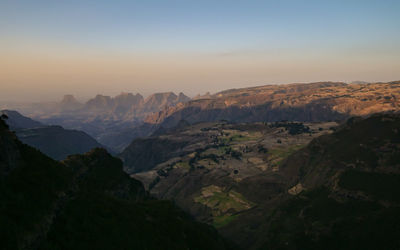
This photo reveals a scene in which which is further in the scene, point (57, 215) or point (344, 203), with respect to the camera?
point (344, 203)

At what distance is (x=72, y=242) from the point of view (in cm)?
4138

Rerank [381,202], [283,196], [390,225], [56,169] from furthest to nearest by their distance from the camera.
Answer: [283,196] < [381,202] < [390,225] < [56,169]

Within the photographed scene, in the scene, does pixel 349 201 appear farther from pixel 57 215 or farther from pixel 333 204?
pixel 57 215

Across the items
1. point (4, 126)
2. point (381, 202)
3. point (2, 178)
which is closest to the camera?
point (2, 178)

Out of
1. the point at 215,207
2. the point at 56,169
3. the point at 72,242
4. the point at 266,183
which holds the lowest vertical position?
the point at 215,207

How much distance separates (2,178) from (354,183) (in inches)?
5759

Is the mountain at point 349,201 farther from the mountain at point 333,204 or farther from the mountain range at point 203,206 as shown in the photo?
the mountain range at point 203,206

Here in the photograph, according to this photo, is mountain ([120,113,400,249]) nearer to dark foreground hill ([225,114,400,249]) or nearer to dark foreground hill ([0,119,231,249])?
dark foreground hill ([225,114,400,249])

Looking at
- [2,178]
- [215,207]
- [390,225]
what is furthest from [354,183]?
[2,178]

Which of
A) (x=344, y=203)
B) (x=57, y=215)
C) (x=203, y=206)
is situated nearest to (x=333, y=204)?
(x=344, y=203)

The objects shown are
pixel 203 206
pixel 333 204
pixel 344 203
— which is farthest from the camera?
pixel 203 206

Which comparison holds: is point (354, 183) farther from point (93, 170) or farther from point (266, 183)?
point (93, 170)

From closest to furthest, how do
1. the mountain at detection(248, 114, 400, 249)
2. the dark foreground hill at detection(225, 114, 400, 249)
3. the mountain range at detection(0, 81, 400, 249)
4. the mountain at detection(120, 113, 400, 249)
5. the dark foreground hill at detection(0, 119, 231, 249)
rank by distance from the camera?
the dark foreground hill at detection(0, 119, 231, 249) → the mountain range at detection(0, 81, 400, 249) → the mountain at detection(248, 114, 400, 249) → the dark foreground hill at detection(225, 114, 400, 249) → the mountain at detection(120, 113, 400, 249)

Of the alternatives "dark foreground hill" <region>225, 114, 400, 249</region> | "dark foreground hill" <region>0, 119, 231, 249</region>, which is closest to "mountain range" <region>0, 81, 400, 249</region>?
"dark foreground hill" <region>0, 119, 231, 249</region>
